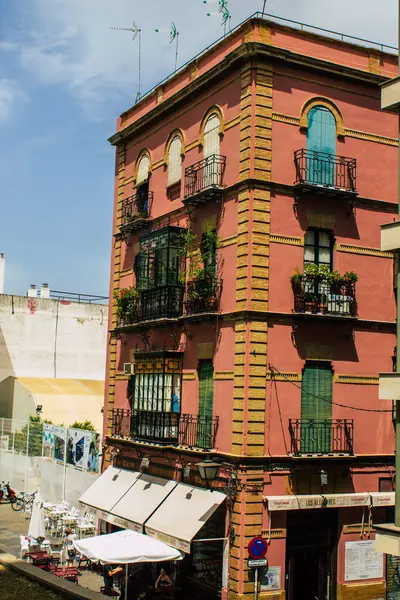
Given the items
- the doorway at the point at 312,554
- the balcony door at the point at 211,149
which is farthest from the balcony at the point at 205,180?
the doorway at the point at 312,554

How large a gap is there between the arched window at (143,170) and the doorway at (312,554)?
13394 mm

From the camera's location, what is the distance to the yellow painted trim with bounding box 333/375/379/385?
76.1ft

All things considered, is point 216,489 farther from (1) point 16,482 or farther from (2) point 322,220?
(1) point 16,482

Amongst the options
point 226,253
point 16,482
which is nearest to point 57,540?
point 16,482

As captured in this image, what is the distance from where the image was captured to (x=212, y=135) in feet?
81.4

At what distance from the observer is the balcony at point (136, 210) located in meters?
28.7

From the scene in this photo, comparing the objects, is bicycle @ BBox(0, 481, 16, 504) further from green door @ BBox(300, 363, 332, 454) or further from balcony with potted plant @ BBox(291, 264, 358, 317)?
balcony with potted plant @ BBox(291, 264, 358, 317)

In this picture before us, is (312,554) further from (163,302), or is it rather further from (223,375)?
(163,302)

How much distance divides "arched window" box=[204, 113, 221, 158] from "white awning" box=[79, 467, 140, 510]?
36.3ft

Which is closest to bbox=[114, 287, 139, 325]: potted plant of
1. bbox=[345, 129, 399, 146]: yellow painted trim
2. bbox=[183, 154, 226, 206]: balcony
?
bbox=[183, 154, 226, 206]: balcony

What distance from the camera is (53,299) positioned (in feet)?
178

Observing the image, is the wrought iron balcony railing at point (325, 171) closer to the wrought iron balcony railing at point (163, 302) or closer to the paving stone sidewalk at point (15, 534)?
the wrought iron balcony railing at point (163, 302)

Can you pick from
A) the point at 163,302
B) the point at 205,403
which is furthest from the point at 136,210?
the point at 205,403

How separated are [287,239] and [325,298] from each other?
1999mm
